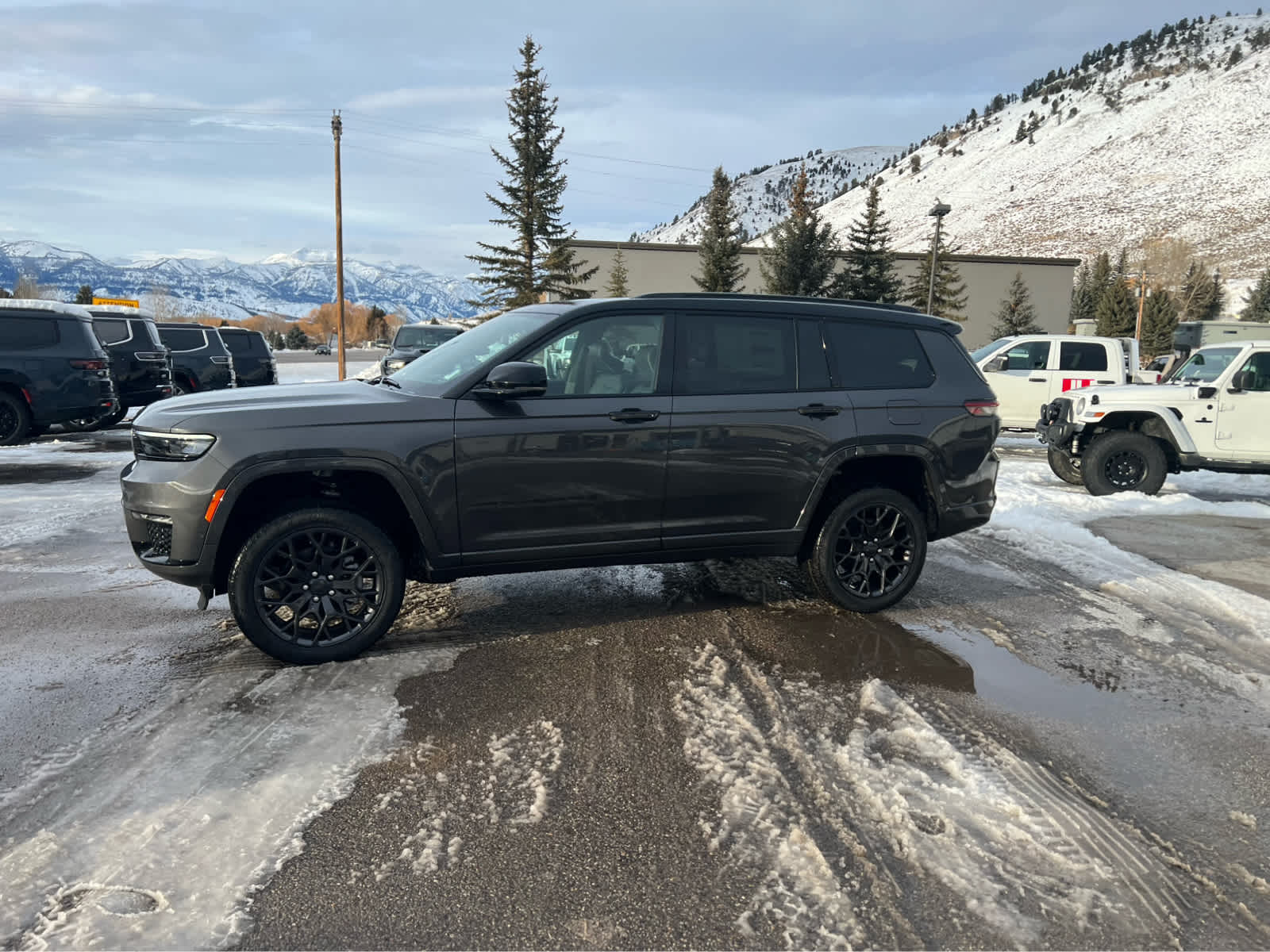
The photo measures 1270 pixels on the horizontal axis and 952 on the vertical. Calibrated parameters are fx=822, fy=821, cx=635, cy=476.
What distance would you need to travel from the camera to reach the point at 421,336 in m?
21.1

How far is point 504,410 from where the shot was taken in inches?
164

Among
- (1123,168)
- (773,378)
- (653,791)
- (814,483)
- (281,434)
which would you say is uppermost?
(1123,168)

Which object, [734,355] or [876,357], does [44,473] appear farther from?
[876,357]

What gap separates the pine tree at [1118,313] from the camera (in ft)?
214

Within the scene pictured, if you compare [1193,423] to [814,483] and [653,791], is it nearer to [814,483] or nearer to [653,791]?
[814,483]

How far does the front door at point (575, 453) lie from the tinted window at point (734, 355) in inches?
5.6

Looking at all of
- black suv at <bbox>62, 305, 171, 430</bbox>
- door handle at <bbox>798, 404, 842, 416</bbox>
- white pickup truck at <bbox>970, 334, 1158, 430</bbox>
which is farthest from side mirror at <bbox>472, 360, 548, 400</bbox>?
black suv at <bbox>62, 305, 171, 430</bbox>

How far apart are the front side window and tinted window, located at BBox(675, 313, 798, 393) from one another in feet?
0.54

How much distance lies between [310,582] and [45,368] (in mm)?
10411

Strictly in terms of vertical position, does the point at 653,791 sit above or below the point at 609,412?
below

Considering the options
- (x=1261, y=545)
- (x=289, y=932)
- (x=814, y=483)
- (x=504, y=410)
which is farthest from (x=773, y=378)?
(x=1261, y=545)

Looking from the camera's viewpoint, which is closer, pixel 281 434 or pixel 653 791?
pixel 653 791

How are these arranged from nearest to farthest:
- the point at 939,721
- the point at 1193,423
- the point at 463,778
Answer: the point at 463,778 → the point at 939,721 → the point at 1193,423

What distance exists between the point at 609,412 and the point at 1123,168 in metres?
164
